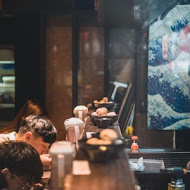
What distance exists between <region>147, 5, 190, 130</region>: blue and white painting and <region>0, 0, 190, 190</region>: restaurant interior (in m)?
0.02

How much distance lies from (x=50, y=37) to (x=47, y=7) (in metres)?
0.56

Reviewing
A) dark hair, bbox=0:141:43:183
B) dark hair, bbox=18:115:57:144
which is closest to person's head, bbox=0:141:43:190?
dark hair, bbox=0:141:43:183

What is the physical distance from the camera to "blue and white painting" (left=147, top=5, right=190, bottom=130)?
6766mm

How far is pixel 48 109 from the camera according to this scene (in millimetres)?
7242

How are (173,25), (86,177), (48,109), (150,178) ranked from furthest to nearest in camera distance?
(48,109) < (173,25) < (150,178) < (86,177)

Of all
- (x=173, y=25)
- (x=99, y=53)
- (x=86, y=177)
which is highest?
(x=173, y=25)

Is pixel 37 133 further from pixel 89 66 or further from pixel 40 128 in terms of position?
pixel 89 66

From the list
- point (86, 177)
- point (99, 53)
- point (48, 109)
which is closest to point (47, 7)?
point (99, 53)

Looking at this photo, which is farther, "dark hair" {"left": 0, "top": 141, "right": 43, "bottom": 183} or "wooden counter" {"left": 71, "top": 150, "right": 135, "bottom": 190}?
"dark hair" {"left": 0, "top": 141, "right": 43, "bottom": 183}

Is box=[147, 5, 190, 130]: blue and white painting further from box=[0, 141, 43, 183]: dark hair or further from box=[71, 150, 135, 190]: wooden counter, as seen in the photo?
box=[71, 150, 135, 190]: wooden counter

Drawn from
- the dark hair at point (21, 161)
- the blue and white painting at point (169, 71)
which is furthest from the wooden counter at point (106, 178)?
the blue and white painting at point (169, 71)

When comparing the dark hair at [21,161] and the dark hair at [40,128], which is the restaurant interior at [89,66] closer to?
the dark hair at [40,128]

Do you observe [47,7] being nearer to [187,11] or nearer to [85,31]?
[85,31]

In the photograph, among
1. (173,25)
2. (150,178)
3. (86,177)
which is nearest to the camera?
(86,177)
